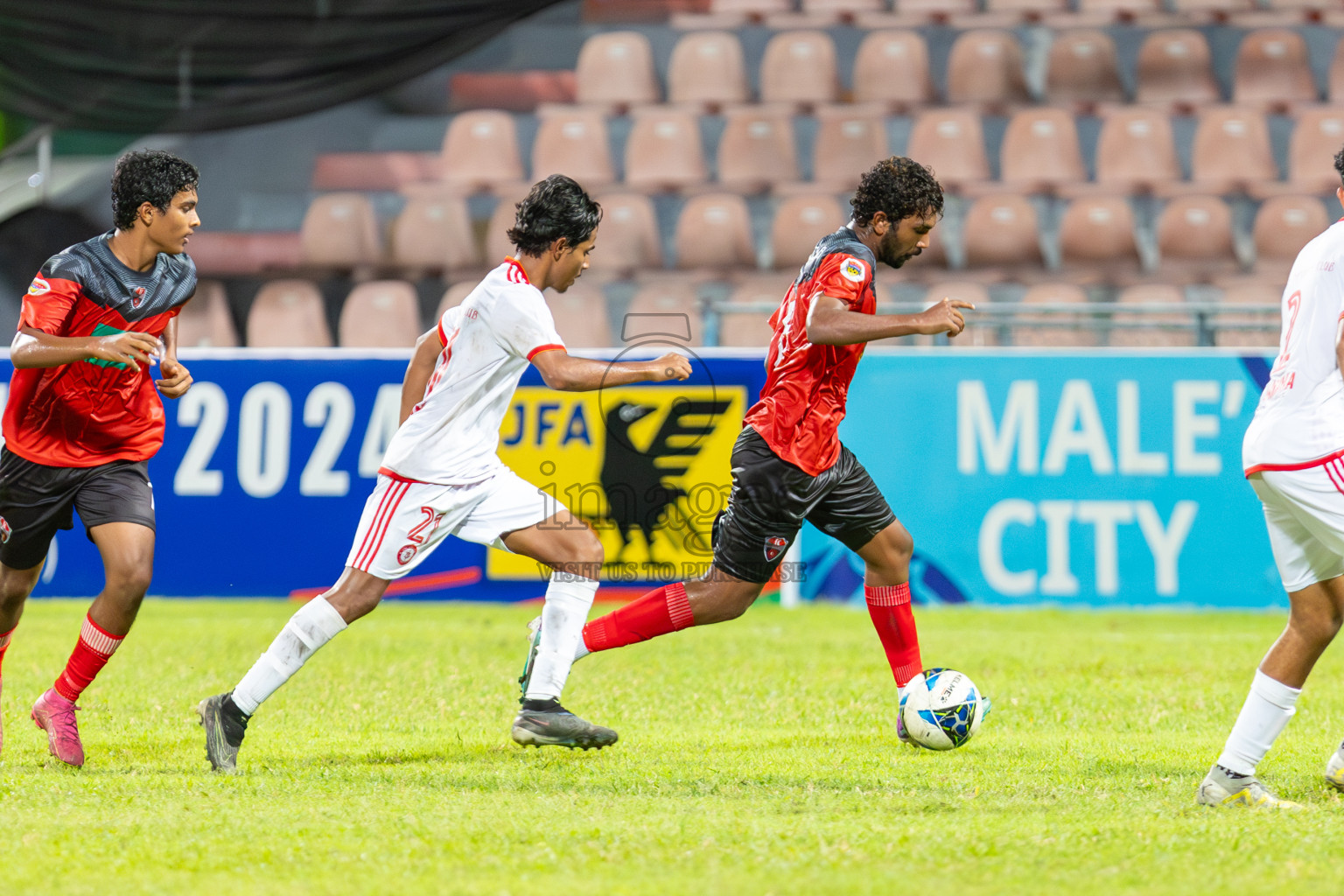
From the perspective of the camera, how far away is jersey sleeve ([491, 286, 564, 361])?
15.4 ft

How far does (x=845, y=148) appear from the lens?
14477 mm

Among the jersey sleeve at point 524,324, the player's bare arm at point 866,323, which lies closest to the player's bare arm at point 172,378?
the jersey sleeve at point 524,324

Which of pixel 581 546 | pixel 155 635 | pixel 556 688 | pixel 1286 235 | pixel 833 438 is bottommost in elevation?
pixel 155 635

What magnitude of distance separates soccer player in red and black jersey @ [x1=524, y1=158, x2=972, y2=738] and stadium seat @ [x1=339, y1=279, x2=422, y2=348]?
762 cm

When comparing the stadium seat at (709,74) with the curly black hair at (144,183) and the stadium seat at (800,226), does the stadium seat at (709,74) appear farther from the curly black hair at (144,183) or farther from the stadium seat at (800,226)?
the curly black hair at (144,183)

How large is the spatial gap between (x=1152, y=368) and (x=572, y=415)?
3.83m

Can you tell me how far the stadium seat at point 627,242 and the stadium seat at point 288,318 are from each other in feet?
8.60

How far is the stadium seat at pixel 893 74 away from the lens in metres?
15.1

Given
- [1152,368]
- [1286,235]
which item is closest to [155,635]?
[1152,368]

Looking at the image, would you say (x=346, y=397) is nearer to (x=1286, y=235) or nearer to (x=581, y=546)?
(x=581, y=546)

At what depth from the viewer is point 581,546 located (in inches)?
197

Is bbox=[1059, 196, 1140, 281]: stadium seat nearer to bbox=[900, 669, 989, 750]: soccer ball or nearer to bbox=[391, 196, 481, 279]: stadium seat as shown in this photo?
bbox=[391, 196, 481, 279]: stadium seat

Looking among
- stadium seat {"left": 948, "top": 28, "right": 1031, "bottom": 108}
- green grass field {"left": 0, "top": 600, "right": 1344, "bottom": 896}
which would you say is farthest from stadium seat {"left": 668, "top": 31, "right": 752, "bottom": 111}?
green grass field {"left": 0, "top": 600, "right": 1344, "bottom": 896}

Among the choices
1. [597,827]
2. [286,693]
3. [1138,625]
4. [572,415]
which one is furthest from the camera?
[572,415]
